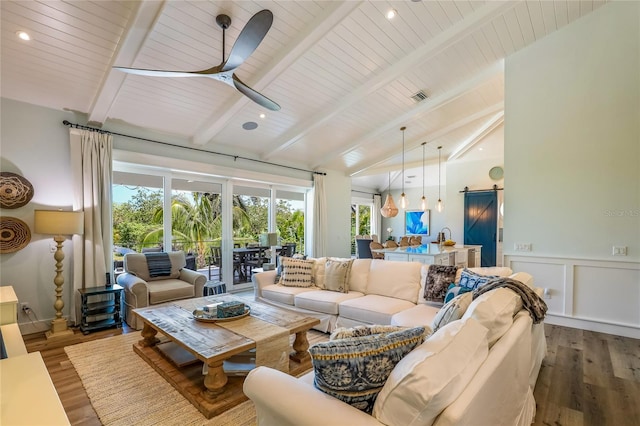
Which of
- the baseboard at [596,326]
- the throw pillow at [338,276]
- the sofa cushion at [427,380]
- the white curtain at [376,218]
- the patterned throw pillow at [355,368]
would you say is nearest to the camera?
the sofa cushion at [427,380]

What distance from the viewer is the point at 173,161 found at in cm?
473

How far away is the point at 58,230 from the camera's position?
3.34 m

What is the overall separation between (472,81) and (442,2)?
180 centimetres

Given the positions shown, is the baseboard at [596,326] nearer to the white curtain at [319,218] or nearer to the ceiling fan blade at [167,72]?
the white curtain at [319,218]

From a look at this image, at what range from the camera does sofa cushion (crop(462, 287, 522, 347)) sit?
5.16 feet

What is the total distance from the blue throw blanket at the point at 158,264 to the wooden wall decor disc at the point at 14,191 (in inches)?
57.5

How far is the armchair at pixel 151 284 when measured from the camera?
12.2ft

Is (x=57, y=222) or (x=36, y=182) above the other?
(x=36, y=182)

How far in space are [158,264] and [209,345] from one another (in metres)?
2.64

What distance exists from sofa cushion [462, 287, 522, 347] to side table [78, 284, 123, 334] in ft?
13.1

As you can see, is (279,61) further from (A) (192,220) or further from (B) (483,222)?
(B) (483,222)

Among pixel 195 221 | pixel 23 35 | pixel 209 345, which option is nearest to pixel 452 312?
pixel 209 345

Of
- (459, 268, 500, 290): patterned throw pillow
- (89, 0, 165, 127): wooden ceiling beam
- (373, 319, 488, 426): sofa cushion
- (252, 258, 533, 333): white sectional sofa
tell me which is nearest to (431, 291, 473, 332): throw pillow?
(373, 319, 488, 426): sofa cushion

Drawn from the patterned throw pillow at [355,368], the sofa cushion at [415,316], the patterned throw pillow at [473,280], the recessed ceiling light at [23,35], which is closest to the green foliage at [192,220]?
the recessed ceiling light at [23,35]
